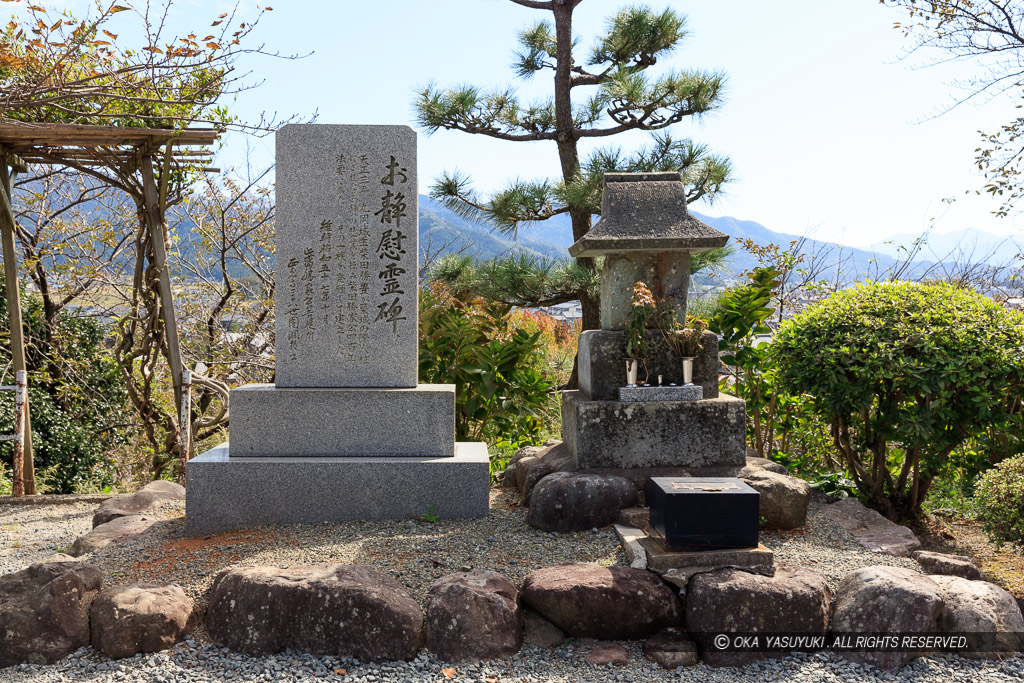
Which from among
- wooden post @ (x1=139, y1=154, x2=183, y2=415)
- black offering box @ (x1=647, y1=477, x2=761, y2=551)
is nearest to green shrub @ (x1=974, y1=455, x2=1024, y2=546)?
black offering box @ (x1=647, y1=477, x2=761, y2=551)

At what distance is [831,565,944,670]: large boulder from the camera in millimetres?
2732

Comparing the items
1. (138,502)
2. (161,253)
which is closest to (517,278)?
(161,253)

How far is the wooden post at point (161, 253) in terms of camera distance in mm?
5441

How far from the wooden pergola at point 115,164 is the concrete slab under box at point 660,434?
3392 millimetres

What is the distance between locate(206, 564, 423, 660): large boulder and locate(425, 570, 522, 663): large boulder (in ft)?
0.31

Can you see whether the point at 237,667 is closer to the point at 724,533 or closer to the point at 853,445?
the point at 724,533

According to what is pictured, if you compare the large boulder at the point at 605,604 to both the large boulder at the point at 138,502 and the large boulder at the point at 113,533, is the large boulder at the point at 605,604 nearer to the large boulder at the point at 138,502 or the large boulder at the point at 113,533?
the large boulder at the point at 113,533

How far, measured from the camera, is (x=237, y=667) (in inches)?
102

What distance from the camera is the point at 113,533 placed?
Answer: 3.81 m

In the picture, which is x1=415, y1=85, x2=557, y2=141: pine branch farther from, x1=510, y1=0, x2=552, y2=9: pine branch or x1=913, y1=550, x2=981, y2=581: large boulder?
x1=913, y1=550, x2=981, y2=581: large boulder

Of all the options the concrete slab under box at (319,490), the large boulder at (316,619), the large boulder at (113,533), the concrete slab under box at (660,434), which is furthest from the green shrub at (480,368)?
the large boulder at (316,619)

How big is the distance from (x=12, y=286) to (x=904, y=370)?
6.16 metres

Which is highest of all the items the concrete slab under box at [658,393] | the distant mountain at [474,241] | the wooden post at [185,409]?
the distant mountain at [474,241]

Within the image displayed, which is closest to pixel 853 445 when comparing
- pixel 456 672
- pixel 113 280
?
pixel 456 672
